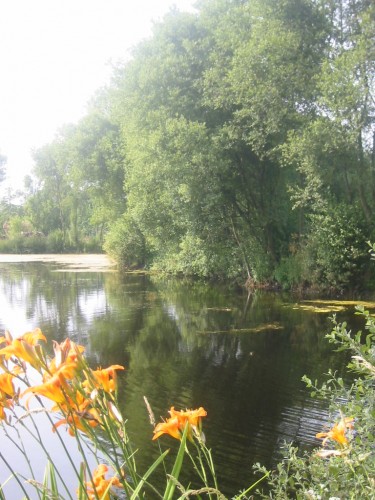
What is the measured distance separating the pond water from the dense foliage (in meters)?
1.86

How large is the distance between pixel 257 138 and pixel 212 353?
699cm

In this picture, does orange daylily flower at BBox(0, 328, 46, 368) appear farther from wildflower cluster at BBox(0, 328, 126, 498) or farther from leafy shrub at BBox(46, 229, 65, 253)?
leafy shrub at BBox(46, 229, 65, 253)

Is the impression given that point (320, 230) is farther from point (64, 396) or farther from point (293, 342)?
point (64, 396)

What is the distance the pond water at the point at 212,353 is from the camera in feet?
15.0

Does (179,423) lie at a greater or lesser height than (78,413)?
lesser

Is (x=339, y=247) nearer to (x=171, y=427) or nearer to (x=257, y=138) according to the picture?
(x=257, y=138)

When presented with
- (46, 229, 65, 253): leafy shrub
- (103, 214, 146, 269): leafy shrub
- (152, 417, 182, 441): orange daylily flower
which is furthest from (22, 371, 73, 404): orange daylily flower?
(46, 229, 65, 253): leafy shrub

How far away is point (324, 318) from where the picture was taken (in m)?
10.1

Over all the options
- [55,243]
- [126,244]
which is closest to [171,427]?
[126,244]

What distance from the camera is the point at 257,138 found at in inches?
507

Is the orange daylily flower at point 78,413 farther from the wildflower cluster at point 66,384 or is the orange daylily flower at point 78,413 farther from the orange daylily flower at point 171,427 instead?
the orange daylily flower at point 171,427

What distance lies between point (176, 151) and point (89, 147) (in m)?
10.0

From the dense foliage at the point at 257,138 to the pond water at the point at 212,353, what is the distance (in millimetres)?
1860

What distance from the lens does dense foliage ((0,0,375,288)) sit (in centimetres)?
1130
